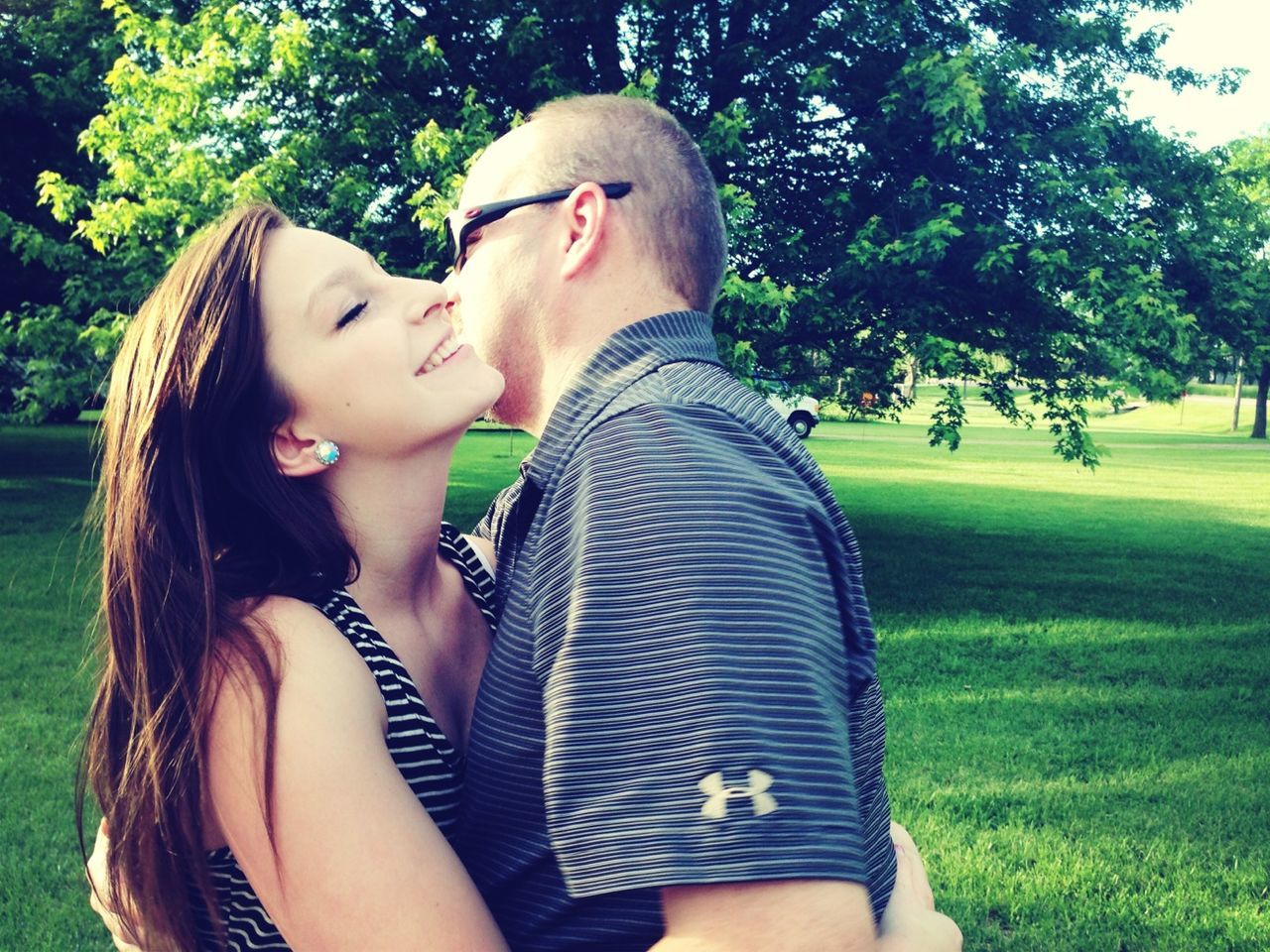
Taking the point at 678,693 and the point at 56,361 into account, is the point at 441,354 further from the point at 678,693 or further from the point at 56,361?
the point at 56,361

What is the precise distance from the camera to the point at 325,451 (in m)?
1.96

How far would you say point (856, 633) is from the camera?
145 centimetres

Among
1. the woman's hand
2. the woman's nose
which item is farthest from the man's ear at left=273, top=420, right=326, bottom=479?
the woman's hand

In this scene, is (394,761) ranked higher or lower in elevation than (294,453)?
lower

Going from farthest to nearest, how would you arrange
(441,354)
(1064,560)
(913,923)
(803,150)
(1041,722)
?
(1064,560)
(803,150)
(1041,722)
(441,354)
(913,923)

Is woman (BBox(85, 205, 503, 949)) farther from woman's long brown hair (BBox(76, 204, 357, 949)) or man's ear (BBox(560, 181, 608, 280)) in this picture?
man's ear (BBox(560, 181, 608, 280))

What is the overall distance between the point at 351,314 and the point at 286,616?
0.60 m

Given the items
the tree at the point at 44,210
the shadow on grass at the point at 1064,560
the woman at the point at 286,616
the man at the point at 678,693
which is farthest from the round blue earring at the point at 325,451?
the tree at the point at 44,210

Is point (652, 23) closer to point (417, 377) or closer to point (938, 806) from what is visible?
point (938, 806)

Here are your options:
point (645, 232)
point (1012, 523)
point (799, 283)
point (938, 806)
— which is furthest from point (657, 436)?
point (1012, 523)

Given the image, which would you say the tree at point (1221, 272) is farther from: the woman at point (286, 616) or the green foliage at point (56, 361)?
the woman at point (286, 616)

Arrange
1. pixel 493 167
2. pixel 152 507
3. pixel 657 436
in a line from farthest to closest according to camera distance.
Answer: pixel 493 167
pixel 152 507
pixel 657 436

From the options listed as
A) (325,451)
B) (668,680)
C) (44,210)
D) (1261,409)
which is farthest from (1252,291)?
(1261,409)

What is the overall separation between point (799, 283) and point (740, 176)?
1402 mm
